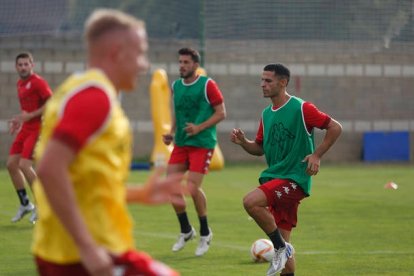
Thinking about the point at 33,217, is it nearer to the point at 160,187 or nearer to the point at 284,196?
the point at 284,196

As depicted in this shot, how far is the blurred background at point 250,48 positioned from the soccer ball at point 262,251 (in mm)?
15208

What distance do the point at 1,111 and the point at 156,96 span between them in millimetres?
4328

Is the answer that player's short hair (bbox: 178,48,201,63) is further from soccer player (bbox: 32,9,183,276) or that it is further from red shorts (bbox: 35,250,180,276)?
red shorts (bbox: 35,250,180,276)

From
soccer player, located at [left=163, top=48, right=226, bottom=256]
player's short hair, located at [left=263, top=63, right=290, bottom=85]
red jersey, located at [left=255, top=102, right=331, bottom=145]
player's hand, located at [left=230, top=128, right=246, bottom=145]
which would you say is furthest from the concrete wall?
player's hand, located at [left=230, top=128, right=246, bottom=145]

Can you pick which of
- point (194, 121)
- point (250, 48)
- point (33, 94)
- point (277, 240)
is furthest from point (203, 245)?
point (250, 48)

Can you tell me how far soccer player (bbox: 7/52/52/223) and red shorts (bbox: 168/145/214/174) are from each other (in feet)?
8.74

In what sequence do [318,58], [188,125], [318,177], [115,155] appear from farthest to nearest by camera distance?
[318,58], [318,177], [188,125], [115,155]

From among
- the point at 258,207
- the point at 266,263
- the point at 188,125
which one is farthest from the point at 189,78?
the point at 258,207

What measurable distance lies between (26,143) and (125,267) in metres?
10.5

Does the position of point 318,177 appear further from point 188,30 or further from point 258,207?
point 258,207

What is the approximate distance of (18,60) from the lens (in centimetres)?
1488

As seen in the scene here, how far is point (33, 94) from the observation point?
14625 millimetres

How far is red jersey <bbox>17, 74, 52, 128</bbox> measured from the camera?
1455 cm

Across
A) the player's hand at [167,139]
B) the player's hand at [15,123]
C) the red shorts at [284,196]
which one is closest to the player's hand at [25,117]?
the player's hand at [15,123]
